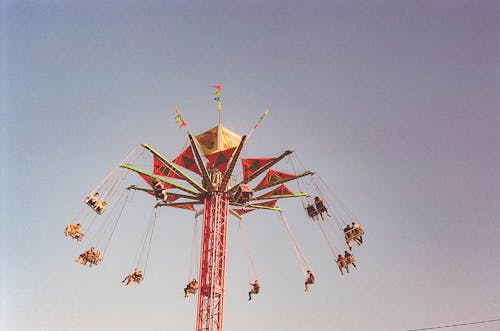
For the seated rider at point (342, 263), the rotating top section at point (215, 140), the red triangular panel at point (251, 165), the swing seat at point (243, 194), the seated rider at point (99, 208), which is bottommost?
the seated rider at point (342, 263)

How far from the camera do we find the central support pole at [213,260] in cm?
2245

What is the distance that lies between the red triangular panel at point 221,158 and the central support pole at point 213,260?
1341 millimetres

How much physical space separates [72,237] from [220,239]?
6581 mm

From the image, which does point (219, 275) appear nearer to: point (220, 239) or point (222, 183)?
point (220, 239)

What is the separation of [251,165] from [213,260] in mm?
4839

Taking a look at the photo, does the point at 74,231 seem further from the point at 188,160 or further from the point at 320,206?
the point at 320,206

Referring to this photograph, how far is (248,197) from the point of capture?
24.1 metres

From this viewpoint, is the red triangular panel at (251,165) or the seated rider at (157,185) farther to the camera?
the red triangular panel at (251,165)

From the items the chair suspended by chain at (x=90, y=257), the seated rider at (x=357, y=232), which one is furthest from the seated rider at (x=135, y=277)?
the seated rider at (x=357, y=232)

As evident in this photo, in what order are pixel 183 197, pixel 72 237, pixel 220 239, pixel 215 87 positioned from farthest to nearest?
pixel 215 87 < pixel 183 197 < pixel 220 239 < pixel 72 237

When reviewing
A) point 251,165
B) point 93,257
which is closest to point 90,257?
point 93,257

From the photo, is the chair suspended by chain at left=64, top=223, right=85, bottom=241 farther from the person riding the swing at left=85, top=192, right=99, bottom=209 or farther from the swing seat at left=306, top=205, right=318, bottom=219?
the swing seat at left=306, top=205, right=318, bottom=219

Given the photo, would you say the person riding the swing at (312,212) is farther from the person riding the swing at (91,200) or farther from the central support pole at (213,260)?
the person riding the swing at (91,200)

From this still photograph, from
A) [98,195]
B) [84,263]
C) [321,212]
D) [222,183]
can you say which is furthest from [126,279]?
[321,212]
